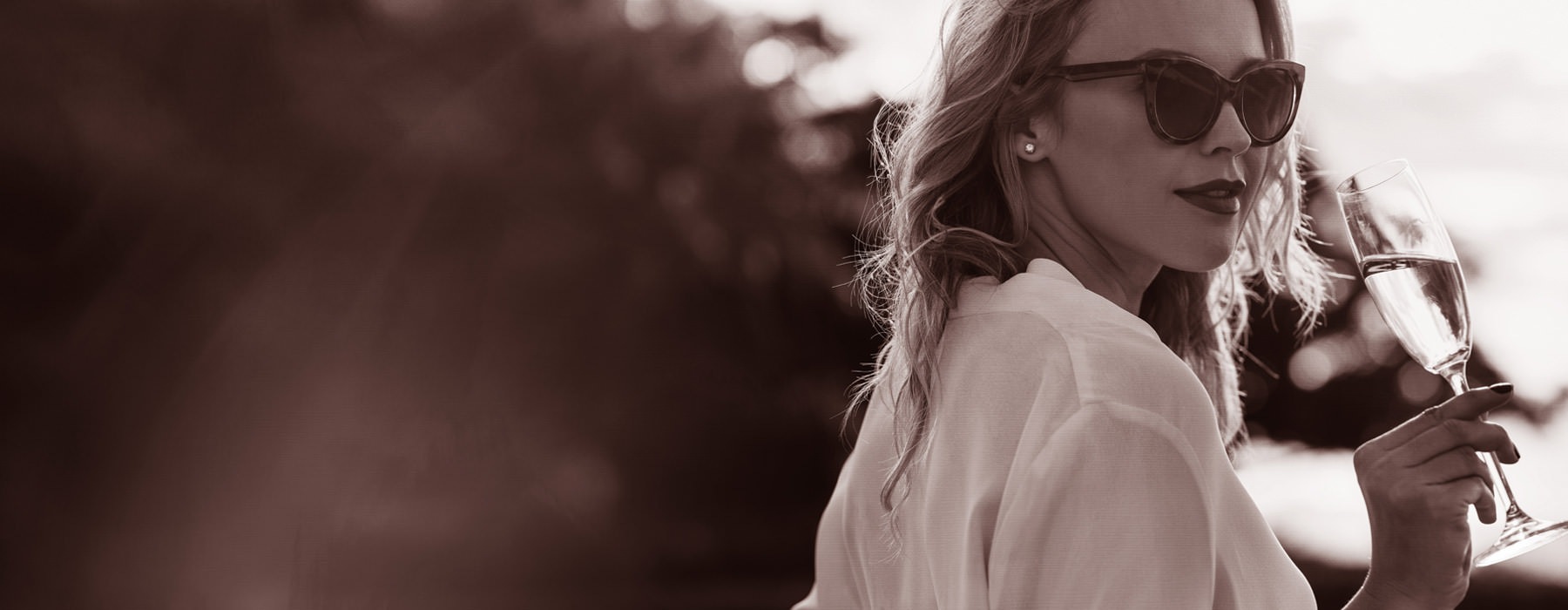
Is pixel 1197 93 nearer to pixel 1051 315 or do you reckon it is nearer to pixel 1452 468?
pixel 1051 315

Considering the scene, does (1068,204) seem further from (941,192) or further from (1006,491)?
(1006,491)

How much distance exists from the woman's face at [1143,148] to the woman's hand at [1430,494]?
0.85ft

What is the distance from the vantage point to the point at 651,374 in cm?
483

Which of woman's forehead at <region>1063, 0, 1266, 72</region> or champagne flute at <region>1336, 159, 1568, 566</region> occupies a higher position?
woman's forehead at <region>1063, 0, 1266, 72</region>

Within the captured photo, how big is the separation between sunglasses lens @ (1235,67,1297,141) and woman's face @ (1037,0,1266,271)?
0.06ft

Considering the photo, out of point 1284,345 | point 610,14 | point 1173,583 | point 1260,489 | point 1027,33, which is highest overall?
point 610,14

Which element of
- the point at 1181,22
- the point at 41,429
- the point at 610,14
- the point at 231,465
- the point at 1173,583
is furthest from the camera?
the point at 610,14

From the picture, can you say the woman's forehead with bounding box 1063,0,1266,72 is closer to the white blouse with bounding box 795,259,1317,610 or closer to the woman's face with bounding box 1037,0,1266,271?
the woman's face with bounding box 1037,0,1266,271

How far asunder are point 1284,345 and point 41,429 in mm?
4251

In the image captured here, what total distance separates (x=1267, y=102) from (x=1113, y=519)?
563 mm

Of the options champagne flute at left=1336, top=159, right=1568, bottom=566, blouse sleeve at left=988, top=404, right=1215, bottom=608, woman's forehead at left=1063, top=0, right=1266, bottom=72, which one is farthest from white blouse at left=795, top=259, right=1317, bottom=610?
champagne flute at left=1336, top=159, right=1568, bottom=566

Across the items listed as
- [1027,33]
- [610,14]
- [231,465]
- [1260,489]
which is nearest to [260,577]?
[231,465]

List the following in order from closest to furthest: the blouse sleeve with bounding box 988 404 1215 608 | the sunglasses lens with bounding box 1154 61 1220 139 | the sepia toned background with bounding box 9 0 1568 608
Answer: the blouse sleeve with bounding box 988 404 1215 608
the sunglasses lens with bounding box 1154 61 1220 139
the sepia toned background with bounding box 9 0 1568 608

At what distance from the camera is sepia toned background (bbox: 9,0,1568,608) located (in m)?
4.32
